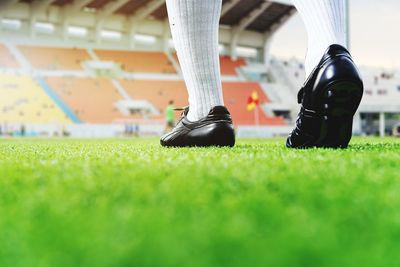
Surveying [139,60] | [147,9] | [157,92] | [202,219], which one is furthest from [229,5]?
[202,219]

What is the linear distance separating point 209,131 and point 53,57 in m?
20.1

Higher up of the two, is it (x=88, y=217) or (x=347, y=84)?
(x=347, y=84)

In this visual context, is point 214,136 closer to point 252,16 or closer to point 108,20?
point 108,20

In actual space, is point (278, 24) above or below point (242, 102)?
above

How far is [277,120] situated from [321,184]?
71.1 feet

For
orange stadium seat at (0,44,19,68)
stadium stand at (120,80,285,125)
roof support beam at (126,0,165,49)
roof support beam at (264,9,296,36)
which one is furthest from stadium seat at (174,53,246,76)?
orange stadium seat at (0,44,19,68)

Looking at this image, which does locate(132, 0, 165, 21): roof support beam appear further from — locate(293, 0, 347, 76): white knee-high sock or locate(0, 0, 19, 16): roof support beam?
locate(293, 0, 347, 76): white knee-high sock

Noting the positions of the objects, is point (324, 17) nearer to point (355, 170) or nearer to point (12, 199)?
point (355, 170)

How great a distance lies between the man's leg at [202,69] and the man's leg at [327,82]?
0.37 meters

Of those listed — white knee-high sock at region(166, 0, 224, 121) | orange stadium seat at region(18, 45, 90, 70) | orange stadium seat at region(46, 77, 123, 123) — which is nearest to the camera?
white knee-high sock at region(166, 0, 224, 121)

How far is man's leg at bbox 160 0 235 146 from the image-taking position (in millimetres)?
2031

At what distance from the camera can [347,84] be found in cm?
158

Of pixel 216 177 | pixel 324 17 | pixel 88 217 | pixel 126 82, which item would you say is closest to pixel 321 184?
pixel 216 177

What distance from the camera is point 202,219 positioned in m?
0.53
